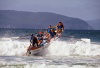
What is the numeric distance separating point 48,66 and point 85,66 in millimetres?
2395

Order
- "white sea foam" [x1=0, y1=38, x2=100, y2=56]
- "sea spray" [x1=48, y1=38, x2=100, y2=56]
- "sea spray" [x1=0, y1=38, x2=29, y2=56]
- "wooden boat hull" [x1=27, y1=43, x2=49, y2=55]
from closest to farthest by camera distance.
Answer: "wooden boat hull" [x1=27, y1=43, x2=49, y2=55]
"sea spray" [x1=0, y1=38, x2=29, y2=56]
"white sea foam" [x1=0, y1=38, x2=100, y2=56]
"sea spray" [x1=48, y1=38, x2=100, y2=56]

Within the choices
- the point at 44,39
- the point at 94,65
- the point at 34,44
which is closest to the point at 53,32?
the point at 44,39

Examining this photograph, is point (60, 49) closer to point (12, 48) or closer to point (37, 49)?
point (12, 48)

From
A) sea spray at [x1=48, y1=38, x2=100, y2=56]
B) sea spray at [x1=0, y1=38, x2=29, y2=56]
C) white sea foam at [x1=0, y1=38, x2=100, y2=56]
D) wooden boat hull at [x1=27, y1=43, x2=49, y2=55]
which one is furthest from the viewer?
sea spray at [x1=48, y1=38, x2=100, y2=56]

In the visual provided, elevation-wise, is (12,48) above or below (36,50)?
below

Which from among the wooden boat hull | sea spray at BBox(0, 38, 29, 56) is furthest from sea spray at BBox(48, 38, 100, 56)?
sea spray at BBox(0, 38, 29, 56)

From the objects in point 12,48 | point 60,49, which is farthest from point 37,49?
point 60,49

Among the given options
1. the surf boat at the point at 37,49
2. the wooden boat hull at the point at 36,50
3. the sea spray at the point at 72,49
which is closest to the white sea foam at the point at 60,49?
the sea spray at the point at 72,49

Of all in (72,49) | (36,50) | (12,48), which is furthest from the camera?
(72,49)

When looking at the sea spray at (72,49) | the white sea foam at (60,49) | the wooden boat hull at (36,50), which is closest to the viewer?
the wooden boat hull at (36,50)

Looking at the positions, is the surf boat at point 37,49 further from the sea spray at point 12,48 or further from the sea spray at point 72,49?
the sea spray at point 12,48

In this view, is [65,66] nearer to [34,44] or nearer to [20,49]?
[34,44]

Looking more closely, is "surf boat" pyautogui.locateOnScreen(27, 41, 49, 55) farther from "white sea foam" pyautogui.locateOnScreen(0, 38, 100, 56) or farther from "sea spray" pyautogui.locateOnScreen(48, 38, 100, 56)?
"sea spray" pyautogui.locateOnScreen(48, 38, 100, 56)

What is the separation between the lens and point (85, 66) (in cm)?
1986
